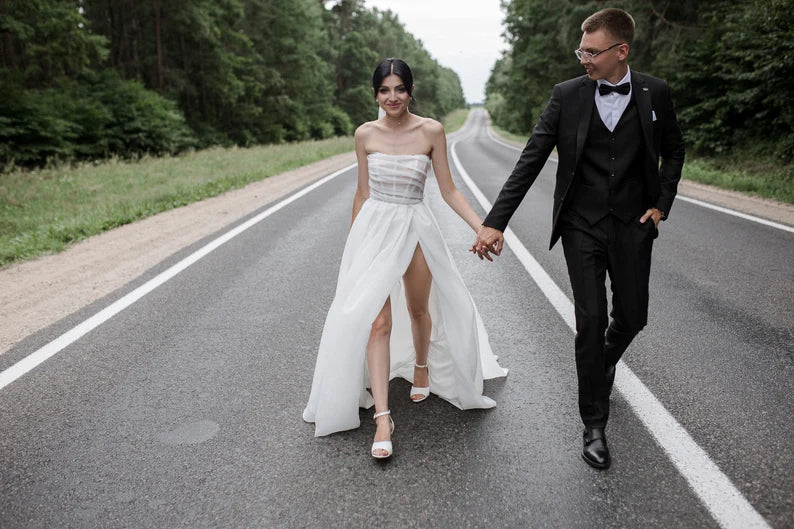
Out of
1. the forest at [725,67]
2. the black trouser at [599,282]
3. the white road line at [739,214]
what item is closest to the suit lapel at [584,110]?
the black trouser at [599,282]

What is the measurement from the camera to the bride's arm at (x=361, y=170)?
10.7 feet

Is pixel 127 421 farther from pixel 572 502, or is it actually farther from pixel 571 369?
pixel 571 369

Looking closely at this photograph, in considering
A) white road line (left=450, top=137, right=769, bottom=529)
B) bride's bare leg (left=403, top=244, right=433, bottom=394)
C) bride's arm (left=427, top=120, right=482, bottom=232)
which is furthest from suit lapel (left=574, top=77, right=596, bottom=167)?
white road line (left=450, top=137, right=769, bottom=529)

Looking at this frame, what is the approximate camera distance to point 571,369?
3863 millimetres

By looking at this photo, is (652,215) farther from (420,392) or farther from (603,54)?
(420,392)

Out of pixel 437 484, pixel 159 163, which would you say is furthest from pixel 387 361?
pixel 159 163

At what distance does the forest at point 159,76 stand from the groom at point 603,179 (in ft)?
3.57

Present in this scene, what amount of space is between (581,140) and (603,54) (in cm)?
41

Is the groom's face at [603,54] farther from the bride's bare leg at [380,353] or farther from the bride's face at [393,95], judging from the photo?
the bride's bare leg at [380,353]

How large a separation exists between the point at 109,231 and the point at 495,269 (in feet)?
20.7

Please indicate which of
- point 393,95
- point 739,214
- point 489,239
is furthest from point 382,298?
point 739,214

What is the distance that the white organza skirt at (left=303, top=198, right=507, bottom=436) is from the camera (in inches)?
121

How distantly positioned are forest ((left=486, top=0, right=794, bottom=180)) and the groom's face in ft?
39.0

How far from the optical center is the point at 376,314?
3074mm
